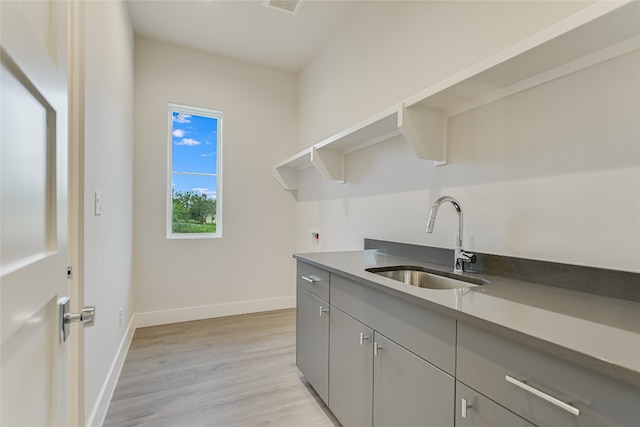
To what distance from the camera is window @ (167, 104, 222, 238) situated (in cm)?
332

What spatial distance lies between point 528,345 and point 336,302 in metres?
1.01

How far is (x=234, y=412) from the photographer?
179cm

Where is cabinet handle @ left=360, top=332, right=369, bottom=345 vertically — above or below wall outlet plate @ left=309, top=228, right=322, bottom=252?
below

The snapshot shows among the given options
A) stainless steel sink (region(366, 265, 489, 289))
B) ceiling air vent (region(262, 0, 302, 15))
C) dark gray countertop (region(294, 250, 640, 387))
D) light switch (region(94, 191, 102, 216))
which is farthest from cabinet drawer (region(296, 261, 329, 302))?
ceiling air vent (region(262, 0, 302, 15))

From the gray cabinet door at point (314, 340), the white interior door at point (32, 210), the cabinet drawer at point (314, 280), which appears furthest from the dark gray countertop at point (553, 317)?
the white interior door at point (32, 210)

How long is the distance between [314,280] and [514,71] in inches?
56.1

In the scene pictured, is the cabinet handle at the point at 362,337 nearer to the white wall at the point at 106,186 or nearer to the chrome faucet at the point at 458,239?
the chrome faucet at the point at 458,239

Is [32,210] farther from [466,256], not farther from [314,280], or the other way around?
[466,256]

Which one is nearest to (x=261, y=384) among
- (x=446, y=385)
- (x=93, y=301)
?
(x=93, y=301)

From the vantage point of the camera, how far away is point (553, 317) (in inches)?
33.1

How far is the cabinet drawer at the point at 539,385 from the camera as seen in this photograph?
0.63 m

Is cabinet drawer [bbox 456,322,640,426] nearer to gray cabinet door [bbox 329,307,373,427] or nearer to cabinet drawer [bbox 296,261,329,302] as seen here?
gray cabinet door [bbox 329,307,373,427]

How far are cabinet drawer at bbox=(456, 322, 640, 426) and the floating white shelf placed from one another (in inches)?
37.6

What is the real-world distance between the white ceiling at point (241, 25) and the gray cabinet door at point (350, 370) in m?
2.51
